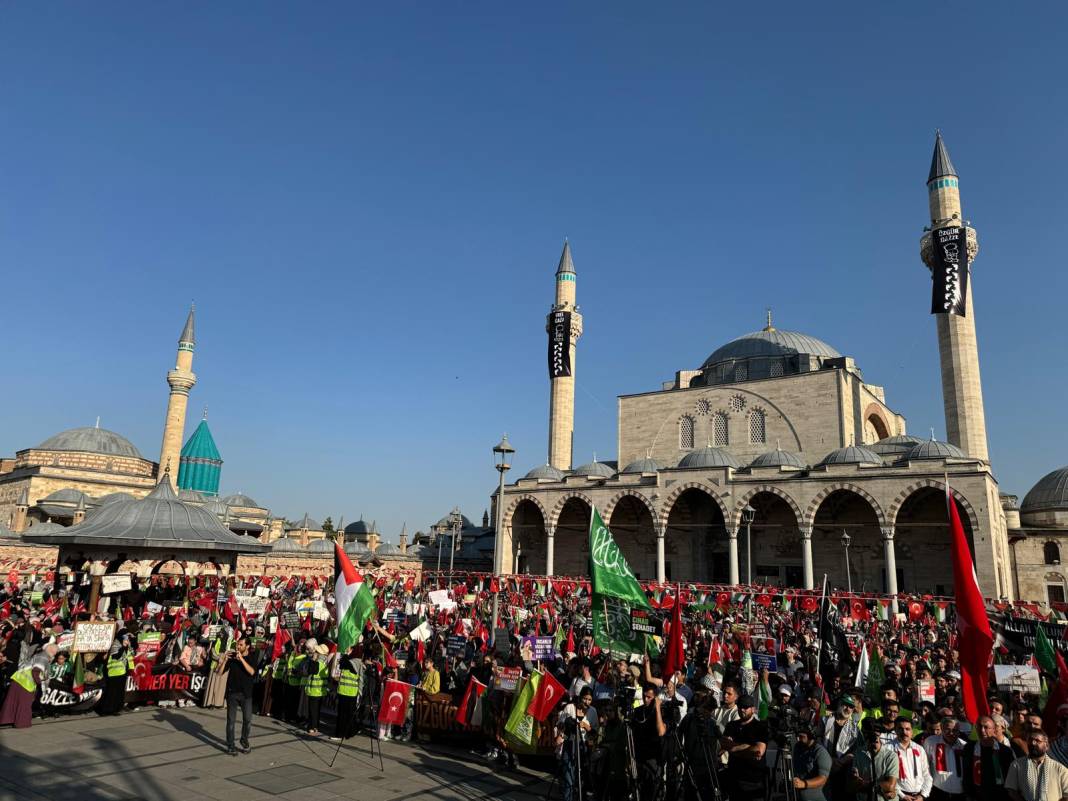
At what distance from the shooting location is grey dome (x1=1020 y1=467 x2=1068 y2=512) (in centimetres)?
3506

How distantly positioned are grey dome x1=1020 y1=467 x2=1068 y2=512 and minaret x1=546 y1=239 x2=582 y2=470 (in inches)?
1002

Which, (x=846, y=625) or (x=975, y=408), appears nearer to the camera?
(x=846, y=625)

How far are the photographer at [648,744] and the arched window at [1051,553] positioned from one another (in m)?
36.8

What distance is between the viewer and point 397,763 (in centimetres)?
828

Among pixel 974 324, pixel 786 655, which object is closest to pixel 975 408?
pixel 974 324

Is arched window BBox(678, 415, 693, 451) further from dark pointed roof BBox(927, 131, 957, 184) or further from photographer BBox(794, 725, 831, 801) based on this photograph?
photographer BBox(794, 725, 831, 801)

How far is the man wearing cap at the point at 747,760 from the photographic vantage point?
A: 18.4 ft

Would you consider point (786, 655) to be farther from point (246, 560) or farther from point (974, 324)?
point (246, 560)

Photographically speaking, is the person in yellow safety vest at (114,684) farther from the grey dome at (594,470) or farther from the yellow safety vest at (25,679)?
the grey dome at (594,470)

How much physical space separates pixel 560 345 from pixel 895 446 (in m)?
20.3

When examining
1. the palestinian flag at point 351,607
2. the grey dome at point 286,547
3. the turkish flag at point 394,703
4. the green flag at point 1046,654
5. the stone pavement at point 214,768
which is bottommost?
the stone pavement at point 214,768

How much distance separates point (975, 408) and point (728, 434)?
12772 millimetres

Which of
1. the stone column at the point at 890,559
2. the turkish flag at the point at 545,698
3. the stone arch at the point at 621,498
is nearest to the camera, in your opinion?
the turkish flag at the point at 545,698

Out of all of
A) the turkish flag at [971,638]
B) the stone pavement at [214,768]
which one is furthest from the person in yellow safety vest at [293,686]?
the turkish flag at [971,638]
